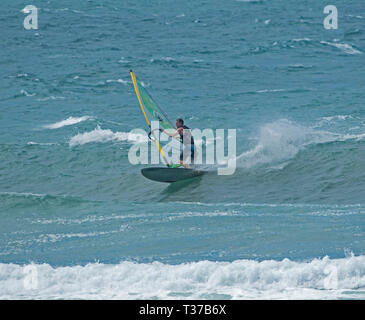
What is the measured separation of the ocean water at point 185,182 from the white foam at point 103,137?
87 mm

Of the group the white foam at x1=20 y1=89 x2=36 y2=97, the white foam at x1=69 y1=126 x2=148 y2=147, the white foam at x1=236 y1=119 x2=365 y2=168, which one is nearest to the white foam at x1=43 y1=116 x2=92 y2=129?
the white foam at x1=69 y1=126 x2=148 y2=147

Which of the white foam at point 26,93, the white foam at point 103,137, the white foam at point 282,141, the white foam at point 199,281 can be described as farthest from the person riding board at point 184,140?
the white foam at point 26,93

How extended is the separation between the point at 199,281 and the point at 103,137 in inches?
471

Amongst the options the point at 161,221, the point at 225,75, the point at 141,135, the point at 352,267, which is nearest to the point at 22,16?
the point at 225,75

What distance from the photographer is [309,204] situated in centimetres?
1336

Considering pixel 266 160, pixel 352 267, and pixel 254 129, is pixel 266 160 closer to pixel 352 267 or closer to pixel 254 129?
pixel 254 129

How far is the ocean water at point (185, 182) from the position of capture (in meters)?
9.56

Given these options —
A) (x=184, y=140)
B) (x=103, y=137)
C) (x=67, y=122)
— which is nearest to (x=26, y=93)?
(x=67, y=122)

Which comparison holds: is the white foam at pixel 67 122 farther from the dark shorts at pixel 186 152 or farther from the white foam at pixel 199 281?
the white foam at pixel 199 281

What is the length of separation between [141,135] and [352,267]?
12.3 m

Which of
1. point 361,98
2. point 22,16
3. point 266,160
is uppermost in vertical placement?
point 22,16

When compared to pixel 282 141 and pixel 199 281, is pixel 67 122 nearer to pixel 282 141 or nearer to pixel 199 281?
pixel 282 141

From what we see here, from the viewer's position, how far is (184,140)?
15.4 metres

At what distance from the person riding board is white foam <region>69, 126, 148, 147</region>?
176 inches
